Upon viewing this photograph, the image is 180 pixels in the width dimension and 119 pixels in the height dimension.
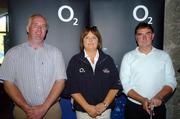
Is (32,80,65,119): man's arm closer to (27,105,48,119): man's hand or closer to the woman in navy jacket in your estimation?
(27,105,48,119): man's hand

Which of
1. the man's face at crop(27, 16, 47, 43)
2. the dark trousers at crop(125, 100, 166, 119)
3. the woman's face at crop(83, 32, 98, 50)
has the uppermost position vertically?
the man's face at crop(27, 16, 47, 43)

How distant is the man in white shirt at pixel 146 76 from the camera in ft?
9.86

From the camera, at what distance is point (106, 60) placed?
9.86ft

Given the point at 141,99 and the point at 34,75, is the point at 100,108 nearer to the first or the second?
the point at 141,99

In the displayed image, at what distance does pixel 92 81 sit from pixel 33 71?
68cm

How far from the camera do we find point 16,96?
9.40 ft

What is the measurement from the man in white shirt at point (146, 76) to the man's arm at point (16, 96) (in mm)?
1156

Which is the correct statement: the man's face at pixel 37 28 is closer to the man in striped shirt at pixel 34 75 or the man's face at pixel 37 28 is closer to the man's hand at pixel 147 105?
the man in striped shirt at pixel 34 75

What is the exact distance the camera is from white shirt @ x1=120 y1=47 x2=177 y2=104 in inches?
119

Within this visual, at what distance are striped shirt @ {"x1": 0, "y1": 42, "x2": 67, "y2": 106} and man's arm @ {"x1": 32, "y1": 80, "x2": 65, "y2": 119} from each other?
0.06 metres

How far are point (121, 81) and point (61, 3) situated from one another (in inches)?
56.7

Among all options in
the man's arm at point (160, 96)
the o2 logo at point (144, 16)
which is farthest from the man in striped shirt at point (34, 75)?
the o2 logo at point (144, 16)

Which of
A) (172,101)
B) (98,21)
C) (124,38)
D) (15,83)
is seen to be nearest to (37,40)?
(15,83)

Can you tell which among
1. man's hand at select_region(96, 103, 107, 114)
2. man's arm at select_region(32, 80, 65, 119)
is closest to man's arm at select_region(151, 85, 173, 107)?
man's hand at select_region(96, 103, 107, 114)
